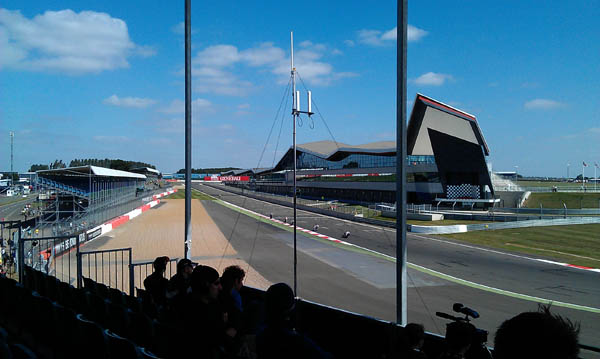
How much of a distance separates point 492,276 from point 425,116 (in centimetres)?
2907

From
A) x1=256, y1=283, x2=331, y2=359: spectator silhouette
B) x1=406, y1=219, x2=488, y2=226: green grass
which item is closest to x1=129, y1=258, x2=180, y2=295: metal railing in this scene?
x1=256, y1=283, x2=331, y2=359: spectator silhouette

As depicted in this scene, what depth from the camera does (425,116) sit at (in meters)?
42.7

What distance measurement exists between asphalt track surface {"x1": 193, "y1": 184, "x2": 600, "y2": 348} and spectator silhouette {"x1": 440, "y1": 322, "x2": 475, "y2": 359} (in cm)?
875

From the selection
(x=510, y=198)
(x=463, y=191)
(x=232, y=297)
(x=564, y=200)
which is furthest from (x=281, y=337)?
(x=564, y=200)

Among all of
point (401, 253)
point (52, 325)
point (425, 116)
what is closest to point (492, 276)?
point (401, 253)

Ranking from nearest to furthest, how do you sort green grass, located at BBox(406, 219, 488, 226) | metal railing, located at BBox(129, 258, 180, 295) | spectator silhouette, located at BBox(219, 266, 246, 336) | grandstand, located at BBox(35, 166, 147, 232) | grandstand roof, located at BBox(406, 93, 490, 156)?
spectator silhouette, located at BBox(219, 266, 246, 336) → metal railing, located at BBox(129, 258, 180, 295) → grandstand, located at BBox(35, 166, 147, 232) → green grass, located at BBox(406, 219, 488, 226) → grandstand roof, located at BBox(406, 93, 490, 156)

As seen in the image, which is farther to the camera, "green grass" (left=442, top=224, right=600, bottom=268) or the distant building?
the distant building

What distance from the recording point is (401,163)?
4.84 metres

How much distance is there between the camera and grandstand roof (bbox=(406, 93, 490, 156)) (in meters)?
40.8

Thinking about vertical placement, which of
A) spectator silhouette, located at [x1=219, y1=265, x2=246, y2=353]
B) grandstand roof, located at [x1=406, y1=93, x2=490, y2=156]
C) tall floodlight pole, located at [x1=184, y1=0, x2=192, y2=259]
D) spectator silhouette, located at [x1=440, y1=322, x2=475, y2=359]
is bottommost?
spectator silhouette, located at [x1=219, y1=265, x2=246, y2=353]

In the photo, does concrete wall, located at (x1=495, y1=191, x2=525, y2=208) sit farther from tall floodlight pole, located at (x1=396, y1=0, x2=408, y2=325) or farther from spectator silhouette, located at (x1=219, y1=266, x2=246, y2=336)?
spectator silhouette, located at (x1=219, y1=266, x2=246, y2=336)

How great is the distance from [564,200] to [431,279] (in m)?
38.4

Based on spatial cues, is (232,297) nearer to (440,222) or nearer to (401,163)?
(401,163)

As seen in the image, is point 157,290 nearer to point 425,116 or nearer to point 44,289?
point 44,289
